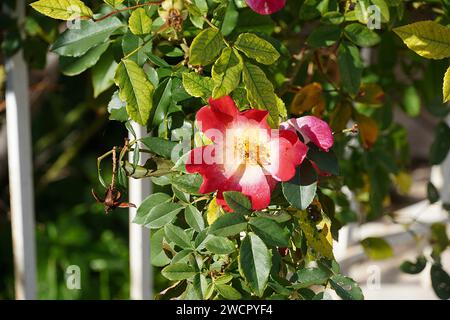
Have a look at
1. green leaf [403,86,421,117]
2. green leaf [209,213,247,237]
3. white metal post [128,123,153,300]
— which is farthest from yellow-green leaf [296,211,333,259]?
green leaf [403,86,421,117]

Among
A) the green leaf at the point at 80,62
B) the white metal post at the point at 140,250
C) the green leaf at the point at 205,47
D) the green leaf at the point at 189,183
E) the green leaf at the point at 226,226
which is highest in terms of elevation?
the green leaf at the point at 205,47

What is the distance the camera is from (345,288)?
3.17 ft

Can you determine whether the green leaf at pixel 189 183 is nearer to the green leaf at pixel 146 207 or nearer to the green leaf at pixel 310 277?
the green leaf at pixel 146 207

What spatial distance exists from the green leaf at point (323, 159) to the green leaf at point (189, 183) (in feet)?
0.47

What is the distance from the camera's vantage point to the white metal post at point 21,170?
1.44 m

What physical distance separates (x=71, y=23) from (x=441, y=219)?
56.7 inches

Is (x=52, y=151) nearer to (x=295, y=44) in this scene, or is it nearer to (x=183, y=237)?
(x=295, y=44)

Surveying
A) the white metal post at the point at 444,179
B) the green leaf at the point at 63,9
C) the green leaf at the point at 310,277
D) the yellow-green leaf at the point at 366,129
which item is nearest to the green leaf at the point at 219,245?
the green leaf at the point at 310,277

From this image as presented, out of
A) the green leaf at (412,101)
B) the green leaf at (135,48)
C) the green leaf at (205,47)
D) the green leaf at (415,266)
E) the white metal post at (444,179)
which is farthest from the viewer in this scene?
the white metal post at (444,179)

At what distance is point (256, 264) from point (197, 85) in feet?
0.75

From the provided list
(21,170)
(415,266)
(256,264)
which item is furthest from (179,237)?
(21,170)

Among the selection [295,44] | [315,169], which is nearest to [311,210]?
[315,169]

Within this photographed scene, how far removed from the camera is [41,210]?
2475 mm

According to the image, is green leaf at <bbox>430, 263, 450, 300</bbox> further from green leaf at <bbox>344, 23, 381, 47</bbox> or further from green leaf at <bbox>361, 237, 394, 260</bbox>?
green leaf at <bbox>344, 23, 381, 47</bbox>
